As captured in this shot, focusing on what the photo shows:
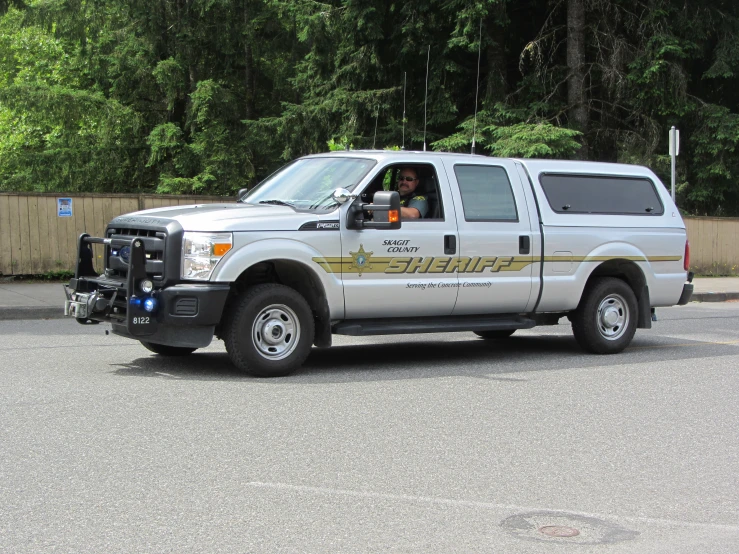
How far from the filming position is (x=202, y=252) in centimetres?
828

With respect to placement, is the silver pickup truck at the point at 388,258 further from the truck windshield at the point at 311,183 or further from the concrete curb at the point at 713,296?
the concrete curb at the point at 713,296

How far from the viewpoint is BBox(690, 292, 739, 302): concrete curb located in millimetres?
19500

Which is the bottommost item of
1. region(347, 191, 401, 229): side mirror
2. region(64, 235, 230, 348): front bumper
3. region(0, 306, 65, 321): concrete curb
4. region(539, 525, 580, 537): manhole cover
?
region(539, 525, 580, 537): manhole cover

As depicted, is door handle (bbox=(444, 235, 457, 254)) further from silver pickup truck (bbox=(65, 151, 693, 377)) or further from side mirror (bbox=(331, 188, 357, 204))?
side mirror (bbox=(331, 188, 357, 204))

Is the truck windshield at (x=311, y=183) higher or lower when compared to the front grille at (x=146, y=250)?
higher

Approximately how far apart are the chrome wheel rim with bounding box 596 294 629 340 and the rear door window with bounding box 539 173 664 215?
39.1 inches

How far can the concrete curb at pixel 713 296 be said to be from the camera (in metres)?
19.5

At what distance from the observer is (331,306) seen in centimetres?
895

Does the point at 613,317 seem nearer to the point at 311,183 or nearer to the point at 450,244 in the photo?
the point at 450,244

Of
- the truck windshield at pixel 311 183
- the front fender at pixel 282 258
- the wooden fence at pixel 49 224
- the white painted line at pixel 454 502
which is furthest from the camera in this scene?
the wooden fence at pixel 49 224

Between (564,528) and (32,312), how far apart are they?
428 inches

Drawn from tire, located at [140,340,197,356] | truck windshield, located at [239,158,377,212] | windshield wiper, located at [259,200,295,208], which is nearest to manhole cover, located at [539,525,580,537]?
truck windshield, located at [239,158,377,212]

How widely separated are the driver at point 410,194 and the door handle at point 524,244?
1.08 metres

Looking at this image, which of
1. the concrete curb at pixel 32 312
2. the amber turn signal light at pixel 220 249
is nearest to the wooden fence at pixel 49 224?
the concrete curb at pixel 32 312
